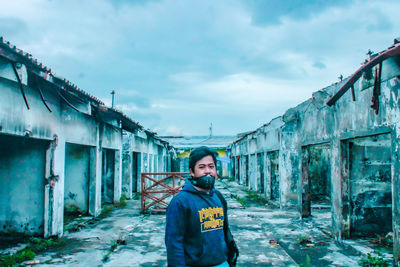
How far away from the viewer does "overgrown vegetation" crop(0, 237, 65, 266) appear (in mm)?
5695

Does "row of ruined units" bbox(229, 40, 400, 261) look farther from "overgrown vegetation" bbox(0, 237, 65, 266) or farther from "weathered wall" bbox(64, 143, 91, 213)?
"weathered wall" bbox(64, 143, 91, 213)

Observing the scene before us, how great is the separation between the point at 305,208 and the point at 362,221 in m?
2.39

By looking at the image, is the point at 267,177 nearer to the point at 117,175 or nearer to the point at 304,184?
the point at 304,184

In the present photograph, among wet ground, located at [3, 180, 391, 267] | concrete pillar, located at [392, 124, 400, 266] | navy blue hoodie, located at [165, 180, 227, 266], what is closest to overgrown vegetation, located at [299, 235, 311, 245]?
wet ground, located at [3, 180, 391, 267]

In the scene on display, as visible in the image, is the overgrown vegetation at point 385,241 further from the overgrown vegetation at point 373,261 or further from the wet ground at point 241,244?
the overgrown vegetation at point 373,261

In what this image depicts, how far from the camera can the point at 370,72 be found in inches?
238

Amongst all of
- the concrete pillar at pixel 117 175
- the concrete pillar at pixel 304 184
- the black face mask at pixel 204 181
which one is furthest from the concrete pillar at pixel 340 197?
the concrete pillar at pixel 117 175

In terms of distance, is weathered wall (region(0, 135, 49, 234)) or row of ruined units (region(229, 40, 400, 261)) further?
weathered wall (region(0, 135, 49, 234))

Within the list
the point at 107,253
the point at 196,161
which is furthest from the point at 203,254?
the point at 107,253

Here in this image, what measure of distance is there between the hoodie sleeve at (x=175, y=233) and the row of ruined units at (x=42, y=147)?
12.4 feet

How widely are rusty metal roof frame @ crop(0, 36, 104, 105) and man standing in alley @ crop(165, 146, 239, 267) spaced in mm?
3683

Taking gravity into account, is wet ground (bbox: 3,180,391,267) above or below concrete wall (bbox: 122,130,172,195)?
below

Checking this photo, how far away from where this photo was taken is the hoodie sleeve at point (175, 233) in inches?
99.3

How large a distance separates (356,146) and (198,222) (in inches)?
239
